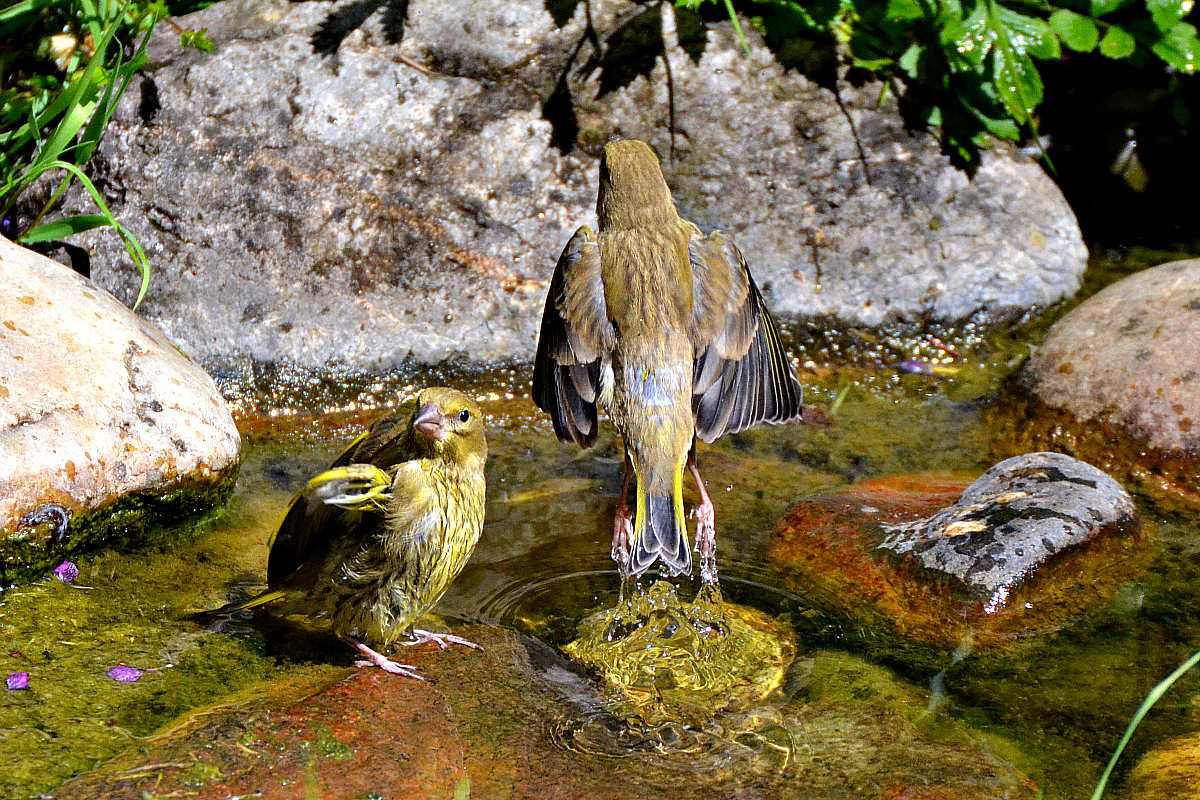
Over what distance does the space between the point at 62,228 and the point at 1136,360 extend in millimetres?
5128

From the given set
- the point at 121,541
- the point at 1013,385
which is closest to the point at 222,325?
the point at 121,541

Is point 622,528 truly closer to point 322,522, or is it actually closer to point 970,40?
point 322,522

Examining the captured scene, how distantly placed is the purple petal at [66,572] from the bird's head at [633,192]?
256cm

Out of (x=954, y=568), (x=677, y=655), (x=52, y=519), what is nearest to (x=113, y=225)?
(x=52, y=519)

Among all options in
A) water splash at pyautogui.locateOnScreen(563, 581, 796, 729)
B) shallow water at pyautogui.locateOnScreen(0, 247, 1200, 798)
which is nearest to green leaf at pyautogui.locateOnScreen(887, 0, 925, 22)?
shallow water at pyautogui.locateOnScreen(0, 247, 1200, 798)

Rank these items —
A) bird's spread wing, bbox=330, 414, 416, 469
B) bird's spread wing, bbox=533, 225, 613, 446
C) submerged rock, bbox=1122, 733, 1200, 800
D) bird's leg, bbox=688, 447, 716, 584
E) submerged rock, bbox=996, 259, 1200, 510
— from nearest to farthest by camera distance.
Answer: submerged rock, bbox=1122, 733, 1200, 800 → bird's spread wing, bbox=330, 414, 416, 469 → bird's spread wing, bbox=533, 225, 613, 446 → bird's leg, bbox=688, 447, 716, 584 → submerged rock, bbox=996, 259, 1200, 510

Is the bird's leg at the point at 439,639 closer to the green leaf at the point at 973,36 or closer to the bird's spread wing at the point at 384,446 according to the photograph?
the bird's spread wing at the point at 384,446

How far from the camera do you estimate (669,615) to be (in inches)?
176

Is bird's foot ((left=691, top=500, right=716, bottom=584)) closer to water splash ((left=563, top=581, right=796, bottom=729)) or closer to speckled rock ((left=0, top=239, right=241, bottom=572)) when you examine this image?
water splash ((left=563, top=581, right=796, bottom=729))

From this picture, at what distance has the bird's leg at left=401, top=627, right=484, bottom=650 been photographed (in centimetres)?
405

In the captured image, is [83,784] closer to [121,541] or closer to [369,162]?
[121,541]

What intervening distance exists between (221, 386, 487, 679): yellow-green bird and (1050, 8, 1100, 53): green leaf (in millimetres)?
4445

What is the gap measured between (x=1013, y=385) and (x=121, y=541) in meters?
4.36

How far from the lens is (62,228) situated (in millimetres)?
5551
